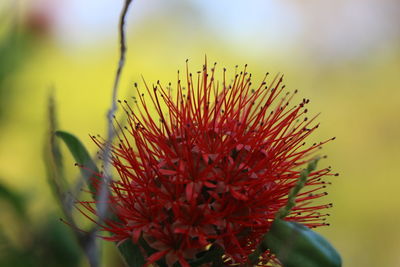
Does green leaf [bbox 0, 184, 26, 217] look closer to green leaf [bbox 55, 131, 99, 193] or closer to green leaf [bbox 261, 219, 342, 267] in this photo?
green leaf [bbox 55, 131, 99, 193]

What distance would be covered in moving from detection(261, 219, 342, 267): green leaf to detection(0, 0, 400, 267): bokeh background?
1108 mm

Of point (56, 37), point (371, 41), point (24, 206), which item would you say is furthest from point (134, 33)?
point (24, 206)

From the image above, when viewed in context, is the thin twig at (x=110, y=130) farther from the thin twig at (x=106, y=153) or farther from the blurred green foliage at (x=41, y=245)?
the blurred green foliage at (x=41, y=245)

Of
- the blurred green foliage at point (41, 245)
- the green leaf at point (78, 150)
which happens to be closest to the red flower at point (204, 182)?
the green leaf at point (78, 150)

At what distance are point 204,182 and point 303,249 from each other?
216 millimetres

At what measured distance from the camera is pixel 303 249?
1004 millimetres

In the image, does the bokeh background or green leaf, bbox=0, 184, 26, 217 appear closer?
green leaf, bbox=0, 184, 26, 217

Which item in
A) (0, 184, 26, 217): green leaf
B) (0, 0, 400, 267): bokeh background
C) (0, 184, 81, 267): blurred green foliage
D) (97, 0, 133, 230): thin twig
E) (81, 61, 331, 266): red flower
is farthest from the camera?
(0, 0, 400, 267): bokeh background

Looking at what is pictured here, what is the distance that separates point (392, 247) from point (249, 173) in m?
6.48

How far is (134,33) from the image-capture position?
7348mm

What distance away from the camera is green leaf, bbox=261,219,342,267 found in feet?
3.26

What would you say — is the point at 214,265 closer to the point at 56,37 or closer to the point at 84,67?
the point at 56,37

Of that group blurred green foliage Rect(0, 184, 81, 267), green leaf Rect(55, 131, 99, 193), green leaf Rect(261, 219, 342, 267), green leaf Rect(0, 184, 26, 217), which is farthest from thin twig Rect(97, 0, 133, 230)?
green leaf Rect(0, 184, 26, 217)

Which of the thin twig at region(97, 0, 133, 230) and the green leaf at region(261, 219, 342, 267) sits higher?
the thin twig at region(97, 0, 133, 230)
